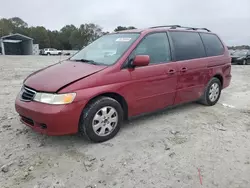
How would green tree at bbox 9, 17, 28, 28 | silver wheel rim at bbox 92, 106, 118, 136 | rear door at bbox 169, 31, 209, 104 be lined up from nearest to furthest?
1. silver wheel rim at bbox 92, 106, 118, 136
2. rear door at bbox 169, 31, 209, 104
3. green tree at bbox 9, 17, 28, 28

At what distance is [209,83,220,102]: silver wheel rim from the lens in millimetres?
5204

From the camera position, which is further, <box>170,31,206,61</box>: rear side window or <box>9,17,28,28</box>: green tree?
<box>9,17,28,28</box>: green tree

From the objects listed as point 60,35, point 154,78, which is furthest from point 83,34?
point 154,78

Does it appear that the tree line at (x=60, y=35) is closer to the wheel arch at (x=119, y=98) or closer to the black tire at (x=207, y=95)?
the black tire at (x=207, y=95)

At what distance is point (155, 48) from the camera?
13.3ft

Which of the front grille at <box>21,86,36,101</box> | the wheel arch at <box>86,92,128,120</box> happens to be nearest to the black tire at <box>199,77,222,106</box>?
the wheel arch at <box>86,92,128,120</box>

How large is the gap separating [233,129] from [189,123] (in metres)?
0.74

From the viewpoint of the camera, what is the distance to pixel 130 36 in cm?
399

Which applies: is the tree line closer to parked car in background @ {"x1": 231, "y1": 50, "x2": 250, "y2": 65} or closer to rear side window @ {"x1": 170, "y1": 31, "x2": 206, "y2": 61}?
parked car in background @ {"x1": 231, "y1": 50, "x2": 250, "y2": 65}

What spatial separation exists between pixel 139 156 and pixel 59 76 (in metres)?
1.60

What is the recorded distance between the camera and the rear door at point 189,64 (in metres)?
4.37

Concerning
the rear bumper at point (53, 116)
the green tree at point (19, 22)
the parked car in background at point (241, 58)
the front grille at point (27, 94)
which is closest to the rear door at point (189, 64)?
the rear bumper at point (53, 116)

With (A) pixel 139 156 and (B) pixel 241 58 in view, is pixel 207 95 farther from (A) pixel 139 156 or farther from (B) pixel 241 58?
(B) pixel 241 58

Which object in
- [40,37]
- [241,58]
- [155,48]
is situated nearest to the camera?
[155,48]
